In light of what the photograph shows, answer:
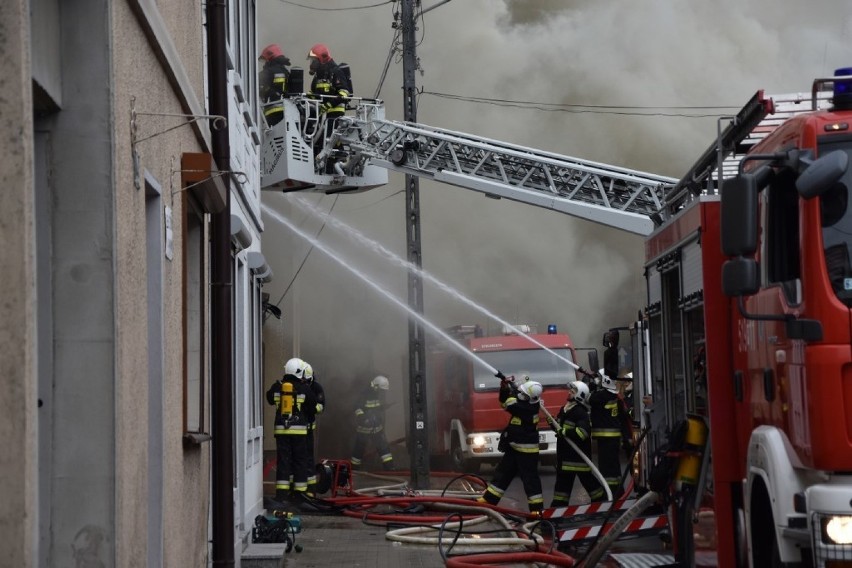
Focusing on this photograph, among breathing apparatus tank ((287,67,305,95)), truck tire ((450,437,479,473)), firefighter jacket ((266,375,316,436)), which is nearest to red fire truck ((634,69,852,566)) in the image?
firefighter jacket ((266,375,316,436))

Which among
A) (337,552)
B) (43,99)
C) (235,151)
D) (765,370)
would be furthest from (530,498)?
(43,99)

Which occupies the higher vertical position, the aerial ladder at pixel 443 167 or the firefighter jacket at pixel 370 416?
the aerial ladder at pixel 443 167

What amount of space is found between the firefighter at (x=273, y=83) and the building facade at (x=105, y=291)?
982 centimetres

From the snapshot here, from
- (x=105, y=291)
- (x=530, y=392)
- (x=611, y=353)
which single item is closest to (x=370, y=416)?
(x=530, y=392)

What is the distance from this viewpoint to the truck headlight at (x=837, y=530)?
4727mm

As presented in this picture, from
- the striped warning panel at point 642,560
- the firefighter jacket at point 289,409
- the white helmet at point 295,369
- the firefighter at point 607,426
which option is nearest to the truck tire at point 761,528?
the striped warning panel at point 642,560

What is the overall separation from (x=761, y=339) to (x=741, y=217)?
932mm

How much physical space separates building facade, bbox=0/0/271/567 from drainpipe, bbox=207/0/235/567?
25mm

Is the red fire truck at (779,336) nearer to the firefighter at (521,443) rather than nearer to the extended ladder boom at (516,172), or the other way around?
the firefighter at (521,443)

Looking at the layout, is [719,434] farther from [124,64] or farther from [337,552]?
[337,552]

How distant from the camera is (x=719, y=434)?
6402mm

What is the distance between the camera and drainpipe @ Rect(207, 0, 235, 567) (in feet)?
26.7

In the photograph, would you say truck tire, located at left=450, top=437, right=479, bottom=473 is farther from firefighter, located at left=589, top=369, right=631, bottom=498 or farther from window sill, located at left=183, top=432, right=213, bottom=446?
window sill, located at left=183, top=432, right=213, bottom=446

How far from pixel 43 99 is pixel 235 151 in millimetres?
7522
